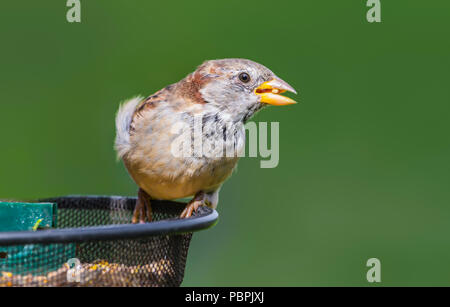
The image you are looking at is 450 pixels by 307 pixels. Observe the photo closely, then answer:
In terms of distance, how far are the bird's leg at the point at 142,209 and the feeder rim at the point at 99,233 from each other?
112 cm

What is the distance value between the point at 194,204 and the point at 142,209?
14.7 inches

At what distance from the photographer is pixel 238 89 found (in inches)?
139

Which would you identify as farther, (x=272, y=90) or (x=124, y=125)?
(x=124, y=125)

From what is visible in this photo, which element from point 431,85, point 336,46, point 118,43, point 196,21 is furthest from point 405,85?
point 118,43

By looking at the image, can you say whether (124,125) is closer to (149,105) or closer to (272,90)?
(149,105)

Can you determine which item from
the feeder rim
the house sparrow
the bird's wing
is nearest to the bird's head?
the house sparrow

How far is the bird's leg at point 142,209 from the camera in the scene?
357 centimetres

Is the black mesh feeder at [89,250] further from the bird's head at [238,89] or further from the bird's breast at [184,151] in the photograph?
the bird's head at [238,89]

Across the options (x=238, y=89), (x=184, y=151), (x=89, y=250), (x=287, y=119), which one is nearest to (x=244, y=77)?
(x=238, y=89)

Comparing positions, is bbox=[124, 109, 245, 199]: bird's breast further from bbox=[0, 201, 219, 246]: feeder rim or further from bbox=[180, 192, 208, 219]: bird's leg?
bbox=[0, 201, 219, 246]: feeder rim

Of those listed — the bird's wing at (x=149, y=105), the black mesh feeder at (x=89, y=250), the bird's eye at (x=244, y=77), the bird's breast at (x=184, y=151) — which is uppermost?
the bird's eye at (x=244, y=77)

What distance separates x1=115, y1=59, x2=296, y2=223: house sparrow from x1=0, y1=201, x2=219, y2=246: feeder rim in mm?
916

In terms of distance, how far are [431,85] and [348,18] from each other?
94cm

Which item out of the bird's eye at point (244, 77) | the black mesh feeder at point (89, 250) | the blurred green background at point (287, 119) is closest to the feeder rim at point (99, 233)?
the black mesh feeder at point (89, 250)
